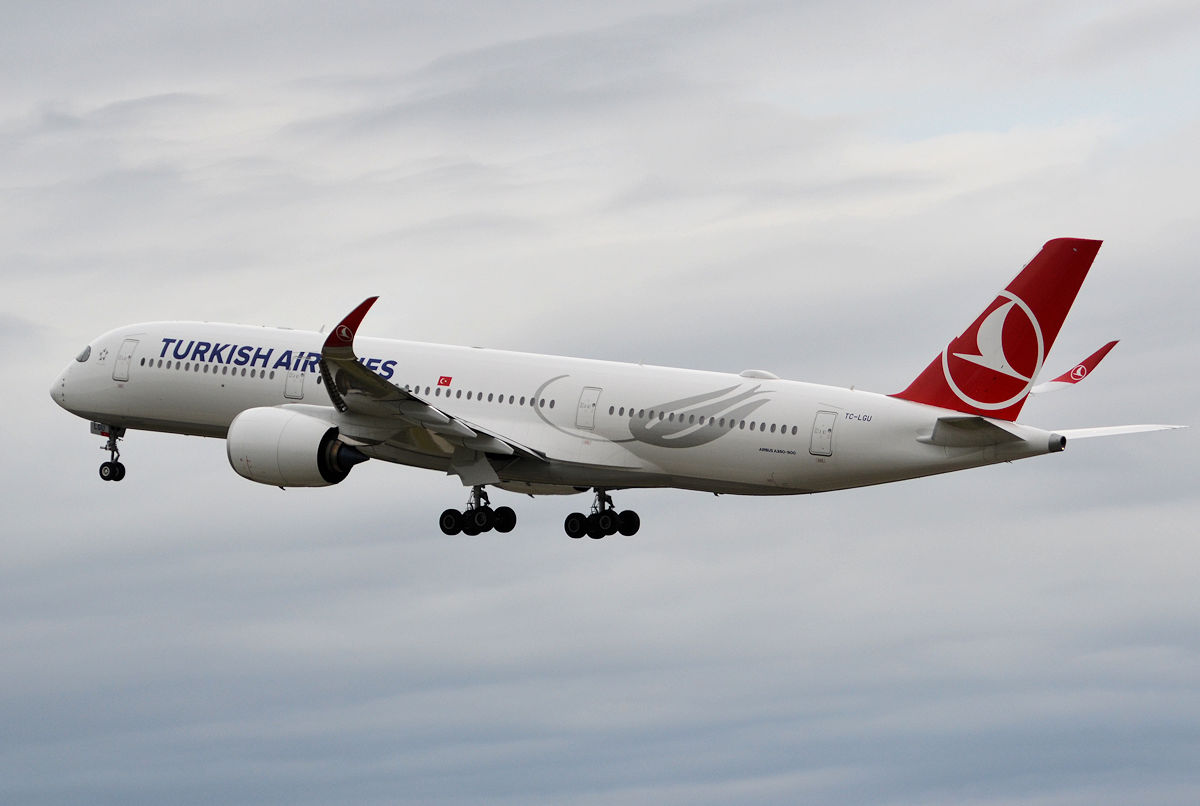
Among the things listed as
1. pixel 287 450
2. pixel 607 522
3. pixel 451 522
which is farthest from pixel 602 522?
pixel 287 450

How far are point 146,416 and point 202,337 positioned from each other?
120 inches

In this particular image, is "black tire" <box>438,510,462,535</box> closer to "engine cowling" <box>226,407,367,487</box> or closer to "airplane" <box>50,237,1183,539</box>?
"airplane" <box>50,237,1183,539</box>

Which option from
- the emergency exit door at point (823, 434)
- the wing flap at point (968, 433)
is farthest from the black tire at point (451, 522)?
the wing flap at point (968, 433)

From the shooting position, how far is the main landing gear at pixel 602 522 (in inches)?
2096

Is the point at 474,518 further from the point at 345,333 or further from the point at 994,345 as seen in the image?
the point at 994,345

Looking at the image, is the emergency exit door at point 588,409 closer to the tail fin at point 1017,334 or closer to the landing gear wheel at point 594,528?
the landing gear wheel at point 594,528

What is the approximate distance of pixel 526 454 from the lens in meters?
50.8

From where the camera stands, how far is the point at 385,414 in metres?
49.4

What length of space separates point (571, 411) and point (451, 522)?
15.6ft

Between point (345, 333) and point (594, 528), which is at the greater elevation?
point (345, 333)

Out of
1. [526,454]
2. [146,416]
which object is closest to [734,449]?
[526,454]

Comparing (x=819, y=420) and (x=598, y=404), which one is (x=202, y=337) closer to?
(x=598, y=404)

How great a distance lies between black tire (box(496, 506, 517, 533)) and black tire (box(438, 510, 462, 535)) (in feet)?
3.57

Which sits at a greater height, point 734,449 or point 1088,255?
point 1088,255
